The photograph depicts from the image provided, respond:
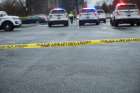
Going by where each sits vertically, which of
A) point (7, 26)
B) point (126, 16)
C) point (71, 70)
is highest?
point (71, 70)

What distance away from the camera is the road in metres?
9.12

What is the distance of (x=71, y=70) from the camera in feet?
37.8

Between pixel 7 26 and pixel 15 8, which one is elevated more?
pixel 7 26

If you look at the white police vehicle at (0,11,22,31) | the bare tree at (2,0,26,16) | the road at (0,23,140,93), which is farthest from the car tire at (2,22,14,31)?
the bare tree at (2,0,26,16)

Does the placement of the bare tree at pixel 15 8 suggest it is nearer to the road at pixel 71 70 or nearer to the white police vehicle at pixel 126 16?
the white police vehicle at pixel 126 16

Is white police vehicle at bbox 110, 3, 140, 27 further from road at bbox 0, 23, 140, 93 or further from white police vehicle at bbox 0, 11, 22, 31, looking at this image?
road at bbox 0, 23, 140, 93

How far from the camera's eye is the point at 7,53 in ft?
53.0

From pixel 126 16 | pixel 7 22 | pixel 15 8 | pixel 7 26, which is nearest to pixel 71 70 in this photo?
pixel 126 16

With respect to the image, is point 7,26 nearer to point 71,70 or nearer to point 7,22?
point 7,22

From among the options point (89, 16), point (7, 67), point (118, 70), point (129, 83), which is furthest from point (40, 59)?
point (89, 16)

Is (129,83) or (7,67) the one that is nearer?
(129,83)

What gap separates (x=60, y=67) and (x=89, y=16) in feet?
98.3

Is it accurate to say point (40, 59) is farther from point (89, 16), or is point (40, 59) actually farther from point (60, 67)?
point (89, 16)

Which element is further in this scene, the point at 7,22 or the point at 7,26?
the point at 7,22
